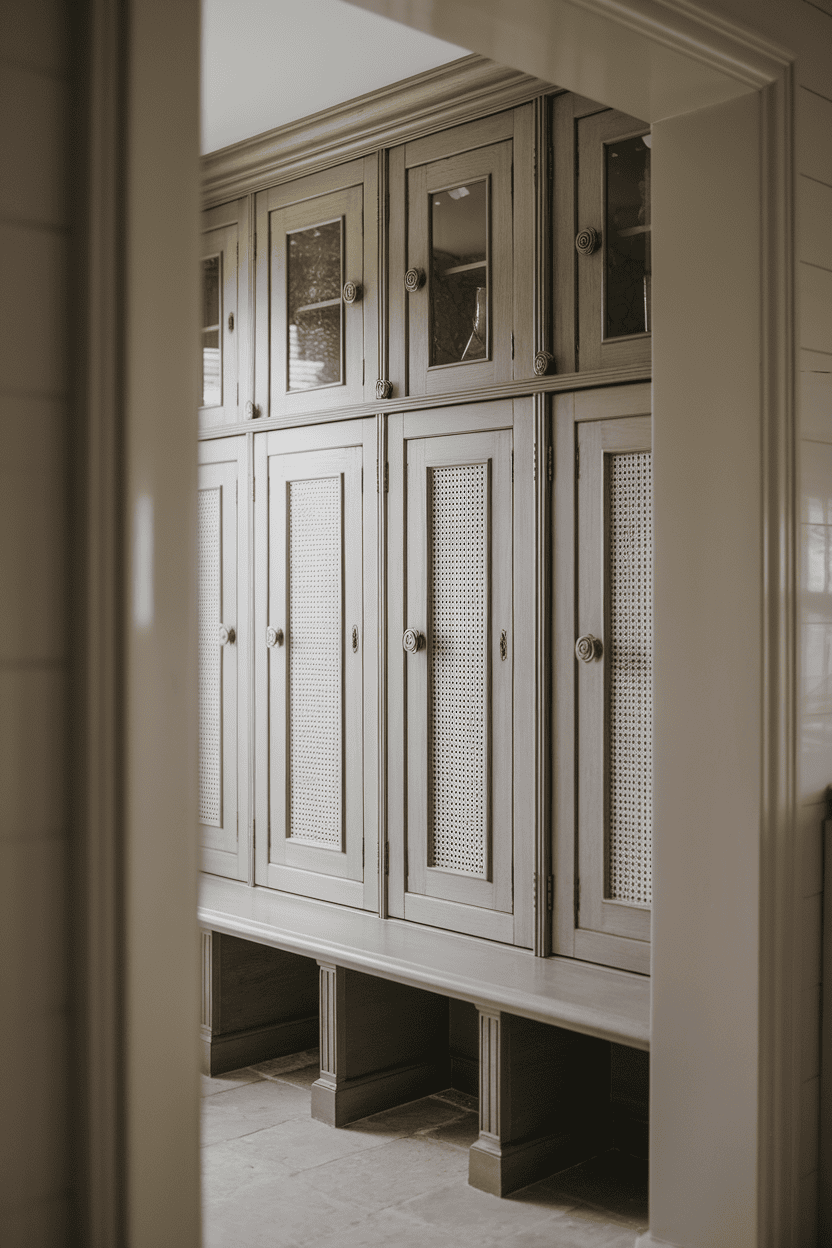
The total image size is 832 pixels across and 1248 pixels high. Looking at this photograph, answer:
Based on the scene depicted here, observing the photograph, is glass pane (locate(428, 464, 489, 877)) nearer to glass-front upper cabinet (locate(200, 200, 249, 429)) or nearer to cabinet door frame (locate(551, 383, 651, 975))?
cabinet door frame (locate(551, 383, 651, 975))

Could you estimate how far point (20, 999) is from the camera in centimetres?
111

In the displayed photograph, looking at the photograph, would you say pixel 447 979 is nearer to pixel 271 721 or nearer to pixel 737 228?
pixel 271 721

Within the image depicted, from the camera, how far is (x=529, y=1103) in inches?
110

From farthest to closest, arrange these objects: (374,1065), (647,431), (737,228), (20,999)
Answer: (374,1065) < (647,431) < (737,228) < (20,999)

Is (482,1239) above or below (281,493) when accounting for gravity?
below

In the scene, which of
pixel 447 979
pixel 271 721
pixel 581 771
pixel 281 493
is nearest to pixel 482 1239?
pixel 447 979

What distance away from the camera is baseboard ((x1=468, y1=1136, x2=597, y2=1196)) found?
107 inches

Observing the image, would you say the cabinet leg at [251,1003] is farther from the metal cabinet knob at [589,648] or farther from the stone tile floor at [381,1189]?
the metal cabinet knob at [589,648]

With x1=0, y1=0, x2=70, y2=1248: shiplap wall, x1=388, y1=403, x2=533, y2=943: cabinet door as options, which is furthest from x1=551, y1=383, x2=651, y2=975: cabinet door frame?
x1=0, y1=0, x2=70, y2=1248: shiplap wall

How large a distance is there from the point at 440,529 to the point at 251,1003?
5.31ft

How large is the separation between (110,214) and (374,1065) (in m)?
2.67

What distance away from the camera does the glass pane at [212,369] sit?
382 cm

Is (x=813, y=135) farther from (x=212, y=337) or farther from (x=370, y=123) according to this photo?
(x=212, y=337)

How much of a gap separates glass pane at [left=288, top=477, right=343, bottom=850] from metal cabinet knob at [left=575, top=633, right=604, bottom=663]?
86 centimetres
